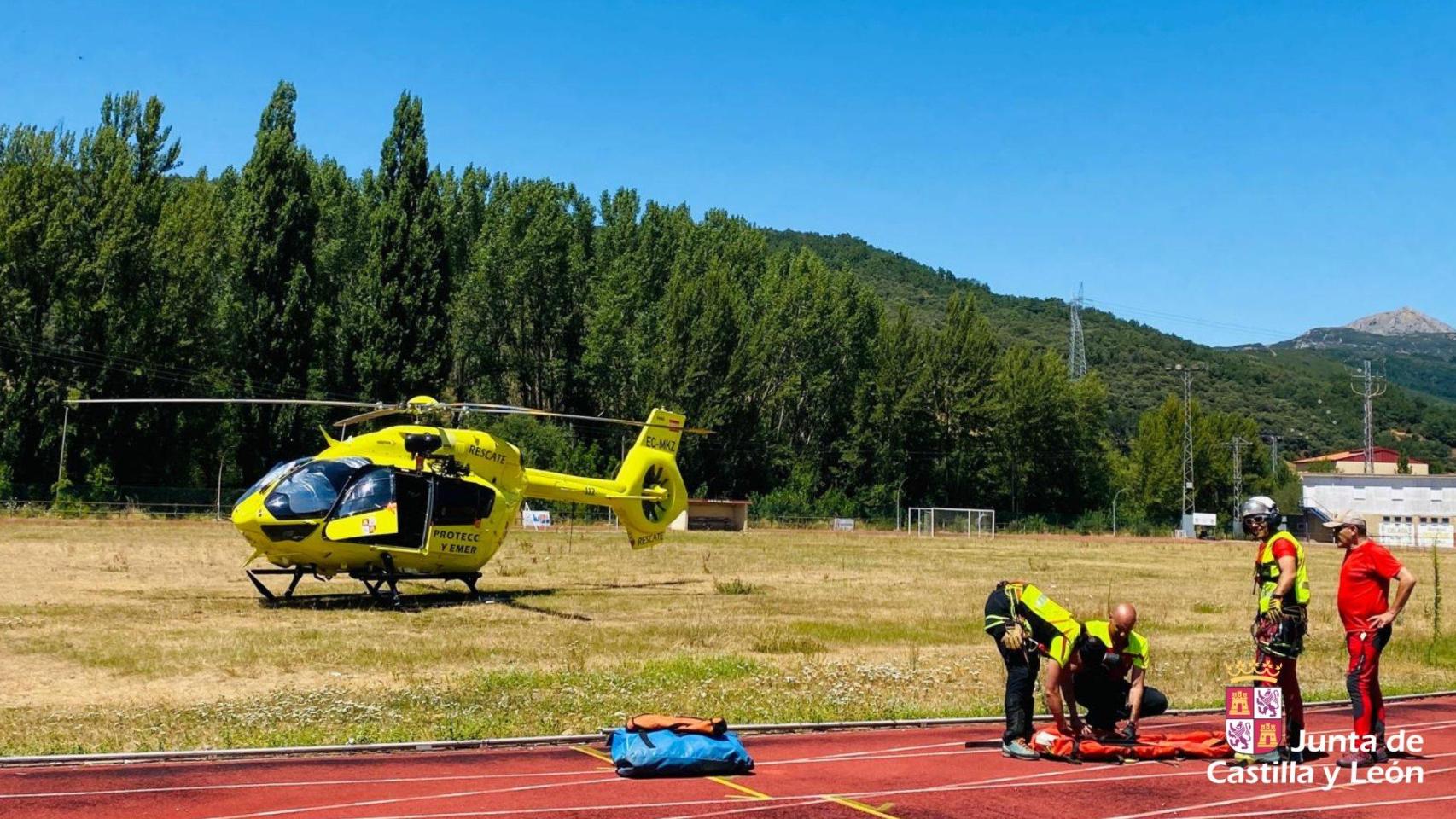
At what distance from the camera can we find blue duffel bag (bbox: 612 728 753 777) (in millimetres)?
9547

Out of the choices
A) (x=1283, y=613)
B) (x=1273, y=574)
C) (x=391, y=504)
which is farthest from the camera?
(x=391, y=504)

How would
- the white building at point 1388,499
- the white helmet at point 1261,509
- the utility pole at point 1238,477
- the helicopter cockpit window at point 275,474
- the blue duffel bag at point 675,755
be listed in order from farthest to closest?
the white building at point 1388,499 → the utility pole at point 1238,477 → the helicopter cockpit window at point 275,474 → the white helmet at point 1261,509 → the blue duffel bag at point 675,755

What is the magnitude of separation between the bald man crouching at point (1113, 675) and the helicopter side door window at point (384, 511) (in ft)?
47.4

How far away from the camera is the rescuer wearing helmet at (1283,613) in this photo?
392 inches

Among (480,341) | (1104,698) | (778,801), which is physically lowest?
(778,801)

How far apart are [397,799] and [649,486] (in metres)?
20.6

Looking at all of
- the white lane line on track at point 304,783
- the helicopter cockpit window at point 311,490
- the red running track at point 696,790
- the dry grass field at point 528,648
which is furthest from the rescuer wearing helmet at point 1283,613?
the helicopter cockpit window at point 311,490

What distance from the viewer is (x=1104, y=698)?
10.8 metres

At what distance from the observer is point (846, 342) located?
75312mm

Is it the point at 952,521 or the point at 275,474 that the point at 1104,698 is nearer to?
the point at 275,474

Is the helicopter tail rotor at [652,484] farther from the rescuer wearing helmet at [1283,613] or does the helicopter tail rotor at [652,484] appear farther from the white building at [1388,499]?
the white building at [1388,499]

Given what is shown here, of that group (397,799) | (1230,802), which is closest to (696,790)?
(397,799)

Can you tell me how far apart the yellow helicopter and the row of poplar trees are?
32746 millimetres

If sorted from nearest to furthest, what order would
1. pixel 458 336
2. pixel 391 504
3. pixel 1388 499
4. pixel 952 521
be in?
pixel 391 504 → pixel 458 336 → pixel 952 521 → pixel 1388 499
